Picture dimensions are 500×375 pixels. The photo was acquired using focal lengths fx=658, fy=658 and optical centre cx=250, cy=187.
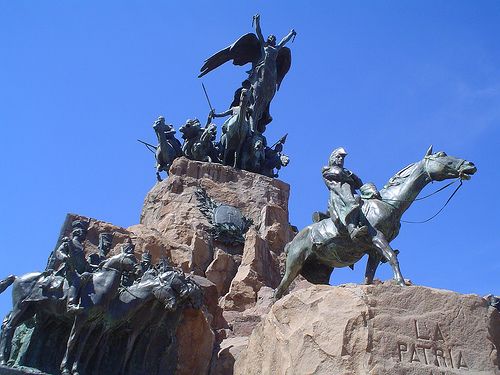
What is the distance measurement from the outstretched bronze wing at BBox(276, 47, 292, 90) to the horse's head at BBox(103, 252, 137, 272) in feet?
42.4

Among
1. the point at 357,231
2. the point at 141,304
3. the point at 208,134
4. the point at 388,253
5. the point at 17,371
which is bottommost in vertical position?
the point at 17,371

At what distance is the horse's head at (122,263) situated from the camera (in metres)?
10.8

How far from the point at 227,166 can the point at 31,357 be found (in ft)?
30.2

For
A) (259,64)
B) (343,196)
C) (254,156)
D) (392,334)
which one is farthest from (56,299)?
(259,64)

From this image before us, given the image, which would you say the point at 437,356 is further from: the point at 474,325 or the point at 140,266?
the point at 140,266

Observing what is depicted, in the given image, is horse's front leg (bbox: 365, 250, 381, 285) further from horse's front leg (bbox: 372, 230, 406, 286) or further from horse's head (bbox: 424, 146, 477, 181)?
horse's head (bbox: 424, 146, 477, 181)

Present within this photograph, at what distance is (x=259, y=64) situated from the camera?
21625 mm

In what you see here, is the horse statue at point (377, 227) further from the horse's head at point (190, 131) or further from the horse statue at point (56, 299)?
the horse's head at point (190, 131)

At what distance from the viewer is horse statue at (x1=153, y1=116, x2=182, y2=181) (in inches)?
792

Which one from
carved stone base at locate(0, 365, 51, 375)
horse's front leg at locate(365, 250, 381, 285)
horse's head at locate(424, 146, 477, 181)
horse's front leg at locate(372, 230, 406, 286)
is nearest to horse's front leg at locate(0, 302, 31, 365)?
carved stone base at locate(0, 365, 51, 375)

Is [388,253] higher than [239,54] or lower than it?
lower

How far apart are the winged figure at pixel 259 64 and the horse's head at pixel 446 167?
1100 centimetres

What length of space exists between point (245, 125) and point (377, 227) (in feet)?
34.5

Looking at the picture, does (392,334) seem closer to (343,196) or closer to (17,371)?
(343,196)
